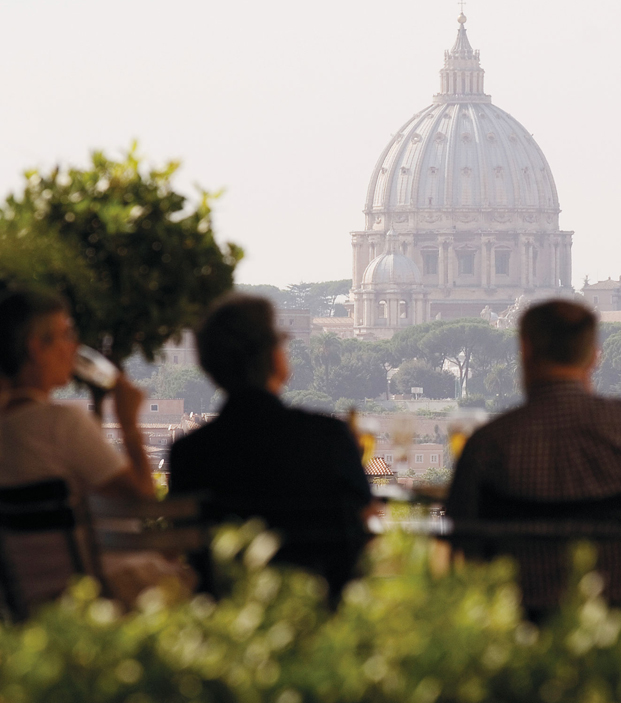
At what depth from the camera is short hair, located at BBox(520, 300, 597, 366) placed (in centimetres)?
196

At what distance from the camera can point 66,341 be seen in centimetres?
213

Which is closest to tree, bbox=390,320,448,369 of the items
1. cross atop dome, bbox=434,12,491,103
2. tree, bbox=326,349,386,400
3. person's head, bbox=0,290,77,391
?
tree, bbox=326,349,386,400

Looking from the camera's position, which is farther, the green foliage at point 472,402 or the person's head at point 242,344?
the green foliage at point 472,402

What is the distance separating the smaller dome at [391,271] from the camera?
7925 cm

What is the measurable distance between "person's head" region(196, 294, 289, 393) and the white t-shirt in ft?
0.59

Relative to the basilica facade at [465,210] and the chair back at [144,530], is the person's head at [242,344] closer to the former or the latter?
the chair back at [144,530]

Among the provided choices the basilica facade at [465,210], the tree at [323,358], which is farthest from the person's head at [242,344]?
the basilica facade at [465,210]

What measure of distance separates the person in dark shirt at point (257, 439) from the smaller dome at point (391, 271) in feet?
254

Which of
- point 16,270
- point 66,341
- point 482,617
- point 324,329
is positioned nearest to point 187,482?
point 66,341

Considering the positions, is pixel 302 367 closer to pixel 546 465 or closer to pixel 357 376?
pixel 357 376

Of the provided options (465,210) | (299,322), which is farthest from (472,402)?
(465,210)

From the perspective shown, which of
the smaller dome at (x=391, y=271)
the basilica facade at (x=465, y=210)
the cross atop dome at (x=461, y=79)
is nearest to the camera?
the smaller dome at (x=391, y=271)

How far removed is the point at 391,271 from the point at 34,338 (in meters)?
78.0

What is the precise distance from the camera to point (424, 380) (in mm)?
74125
